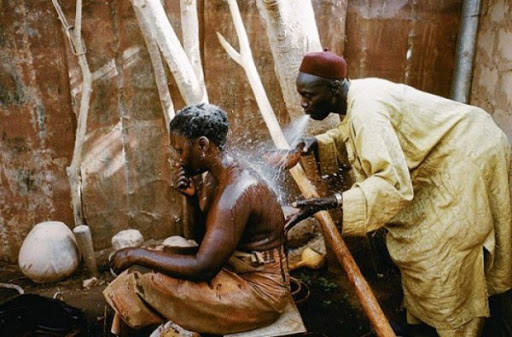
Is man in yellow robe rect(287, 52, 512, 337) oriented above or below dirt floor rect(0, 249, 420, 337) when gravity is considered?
above

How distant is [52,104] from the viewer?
483 cm

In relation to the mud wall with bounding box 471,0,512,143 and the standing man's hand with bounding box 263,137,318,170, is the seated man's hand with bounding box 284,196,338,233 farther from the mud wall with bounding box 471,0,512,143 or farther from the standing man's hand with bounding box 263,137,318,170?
the mud wall with bounding box 471,0,512,143

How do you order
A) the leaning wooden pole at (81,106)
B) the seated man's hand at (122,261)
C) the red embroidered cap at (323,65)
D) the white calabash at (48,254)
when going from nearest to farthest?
the seated man's hand at (122,261), the red embroidered cap at (323,65), the leaning wooden pole at (81,106), the white calabash at (48,254)

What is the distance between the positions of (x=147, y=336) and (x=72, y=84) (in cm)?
270

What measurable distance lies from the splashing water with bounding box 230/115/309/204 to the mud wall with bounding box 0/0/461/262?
9 cm

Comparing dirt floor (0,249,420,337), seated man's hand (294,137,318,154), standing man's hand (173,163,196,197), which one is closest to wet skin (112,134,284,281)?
standing man's hand (173,163,196,197)

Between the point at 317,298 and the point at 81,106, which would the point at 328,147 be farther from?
the point at 81,106

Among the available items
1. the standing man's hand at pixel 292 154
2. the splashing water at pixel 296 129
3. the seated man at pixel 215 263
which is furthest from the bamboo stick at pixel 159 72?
the seated man at pixel 215 263

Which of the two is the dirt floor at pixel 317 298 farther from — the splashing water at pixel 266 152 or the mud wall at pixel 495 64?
the mud wall at pixel 495 64

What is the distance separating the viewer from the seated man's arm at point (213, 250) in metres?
2.60

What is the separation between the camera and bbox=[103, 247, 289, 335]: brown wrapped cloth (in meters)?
2.74

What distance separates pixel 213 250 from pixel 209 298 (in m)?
0.35

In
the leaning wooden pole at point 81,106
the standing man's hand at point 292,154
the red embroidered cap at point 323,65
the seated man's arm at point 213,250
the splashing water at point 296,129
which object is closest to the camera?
the seated man's arm at point 213,250

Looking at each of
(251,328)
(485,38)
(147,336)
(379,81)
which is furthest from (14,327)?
(485,38)
